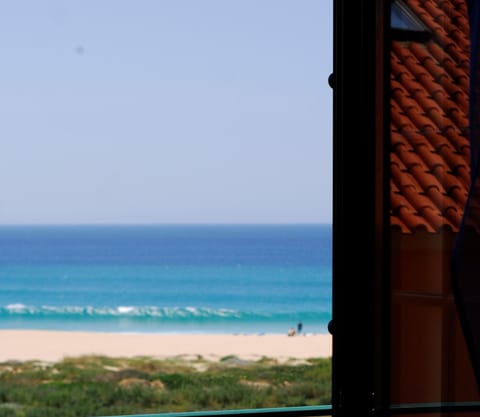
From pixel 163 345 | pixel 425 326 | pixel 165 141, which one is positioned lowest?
pixel 163 345

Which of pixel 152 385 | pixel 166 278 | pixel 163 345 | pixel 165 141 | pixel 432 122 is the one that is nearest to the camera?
pixel 432 122

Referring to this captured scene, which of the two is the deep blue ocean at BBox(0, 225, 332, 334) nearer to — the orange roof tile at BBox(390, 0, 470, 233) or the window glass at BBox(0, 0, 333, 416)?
the window glass at BBox(0, 0, 333, 416)

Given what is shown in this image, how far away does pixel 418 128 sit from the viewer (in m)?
1.11

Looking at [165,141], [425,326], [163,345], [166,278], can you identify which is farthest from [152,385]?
[425,326]

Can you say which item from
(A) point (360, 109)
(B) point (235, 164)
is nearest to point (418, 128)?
(A) point (360, 109)

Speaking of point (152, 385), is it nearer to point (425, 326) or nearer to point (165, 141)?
point (165, 141)

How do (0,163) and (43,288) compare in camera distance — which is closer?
(43,288)

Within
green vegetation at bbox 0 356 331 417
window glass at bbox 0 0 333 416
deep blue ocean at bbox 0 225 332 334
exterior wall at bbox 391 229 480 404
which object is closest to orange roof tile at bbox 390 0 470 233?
exterior wall at bbox 391 229 480 404

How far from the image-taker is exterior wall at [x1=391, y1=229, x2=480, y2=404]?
1013 millimetres

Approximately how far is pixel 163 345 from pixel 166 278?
2806 mm

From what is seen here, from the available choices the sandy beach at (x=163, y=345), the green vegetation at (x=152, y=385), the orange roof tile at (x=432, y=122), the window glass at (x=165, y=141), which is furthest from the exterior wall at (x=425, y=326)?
the window glass at (x=165, y=141)

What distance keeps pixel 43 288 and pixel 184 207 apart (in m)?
4.23

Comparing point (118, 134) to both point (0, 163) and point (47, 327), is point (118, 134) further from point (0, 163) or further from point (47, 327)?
point (47, 327)

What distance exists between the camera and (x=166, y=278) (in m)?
18.0
